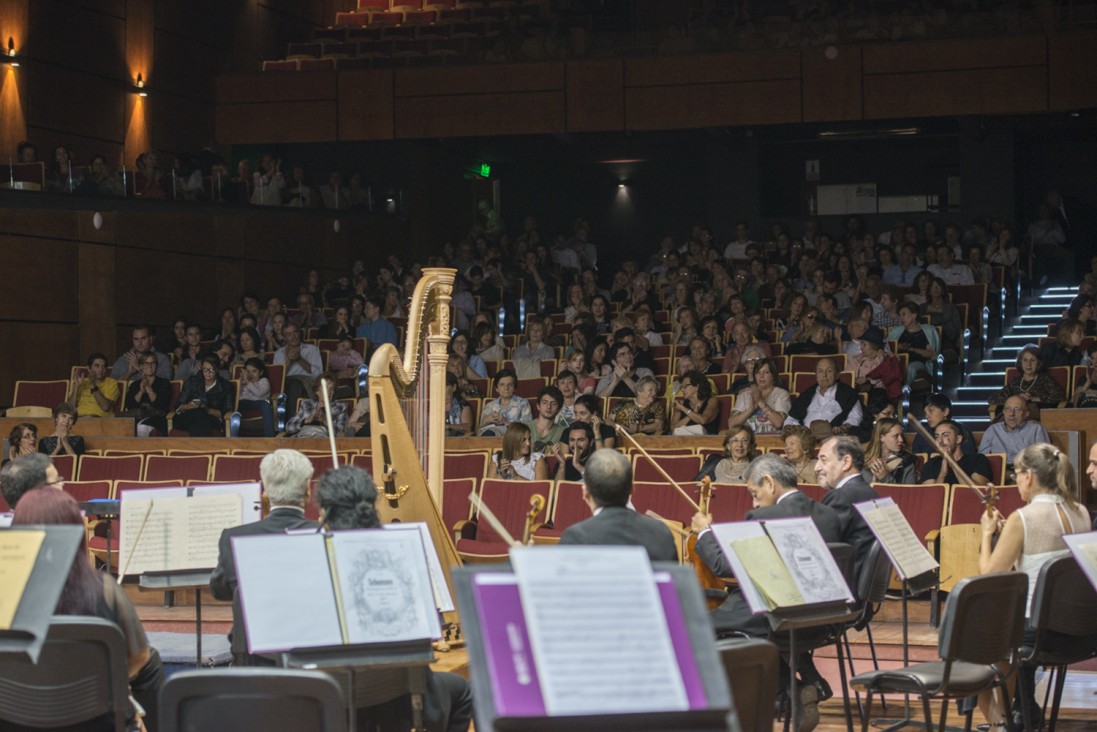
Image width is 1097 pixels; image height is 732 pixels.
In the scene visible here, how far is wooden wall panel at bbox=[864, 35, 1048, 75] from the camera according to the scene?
39.2ft

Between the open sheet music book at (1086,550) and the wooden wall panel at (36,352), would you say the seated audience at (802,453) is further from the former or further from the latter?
the wooden wall panel at (36,352)

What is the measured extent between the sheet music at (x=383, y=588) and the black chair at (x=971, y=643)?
4.36 ft

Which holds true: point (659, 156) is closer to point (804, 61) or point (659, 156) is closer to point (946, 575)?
point (804, 61)

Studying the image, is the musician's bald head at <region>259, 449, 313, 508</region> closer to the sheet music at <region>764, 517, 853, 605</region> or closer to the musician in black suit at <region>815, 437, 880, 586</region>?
the sheet music at <region>764, 517, 853, 605</region>

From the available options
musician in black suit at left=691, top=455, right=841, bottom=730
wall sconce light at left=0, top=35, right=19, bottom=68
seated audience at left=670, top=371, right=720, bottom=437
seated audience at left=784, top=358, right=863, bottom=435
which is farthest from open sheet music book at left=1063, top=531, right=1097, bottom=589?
wall sconce light at left=0, top=35, right=19, bottom=68

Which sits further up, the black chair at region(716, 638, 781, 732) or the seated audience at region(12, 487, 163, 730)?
the seated audience at region(12, 487, 163, 730)

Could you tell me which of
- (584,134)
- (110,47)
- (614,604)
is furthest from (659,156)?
(614,604)

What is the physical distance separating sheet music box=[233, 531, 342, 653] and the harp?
5.38 feet

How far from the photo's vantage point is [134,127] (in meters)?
13.5

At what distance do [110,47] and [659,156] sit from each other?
6.01m

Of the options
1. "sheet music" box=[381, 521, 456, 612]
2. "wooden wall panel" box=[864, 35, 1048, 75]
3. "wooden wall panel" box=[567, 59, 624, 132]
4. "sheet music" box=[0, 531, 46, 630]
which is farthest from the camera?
"wooden wall panel" box=[567, 59, 624, 132]

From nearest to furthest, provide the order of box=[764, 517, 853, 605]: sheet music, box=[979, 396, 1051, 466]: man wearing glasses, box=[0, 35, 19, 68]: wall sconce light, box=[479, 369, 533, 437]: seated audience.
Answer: box=[764, 517, 853, 605]: sheet music < box=[979, 396, 1051, 466]: man wearing glasses < box=[479, 369, 533, 437]: seated audience < box=[0, 35, 19, 68]: wall sconce light

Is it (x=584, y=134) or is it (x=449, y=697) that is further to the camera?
(x=584, y=134)

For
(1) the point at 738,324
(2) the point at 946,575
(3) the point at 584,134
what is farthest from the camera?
(3) the point at 584,134
